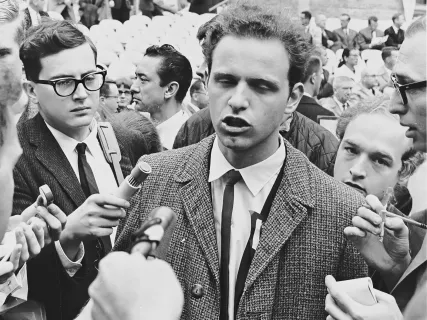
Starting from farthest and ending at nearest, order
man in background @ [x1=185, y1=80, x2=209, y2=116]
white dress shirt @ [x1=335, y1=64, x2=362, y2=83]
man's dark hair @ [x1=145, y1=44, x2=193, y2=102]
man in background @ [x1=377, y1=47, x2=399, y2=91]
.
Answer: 1. white dress shirt @ [x1=335, y1=64, x2=362, y2=83]
2. man in background @ [x1=377, y1=47, x2=399, y2=91]
3. man in background @ [x1=185, y1=80, x2=209, y2=116]
4. man's dark hair @ [x1=145, y1=44, x2=193, y2=102]

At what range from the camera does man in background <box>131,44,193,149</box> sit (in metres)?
5.56

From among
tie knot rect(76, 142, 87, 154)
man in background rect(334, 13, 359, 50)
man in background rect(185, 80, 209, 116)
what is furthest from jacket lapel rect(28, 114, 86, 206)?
man in background rect(334, 13, 359, 50)

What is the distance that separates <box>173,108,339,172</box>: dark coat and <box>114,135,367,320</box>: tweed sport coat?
1843 mm

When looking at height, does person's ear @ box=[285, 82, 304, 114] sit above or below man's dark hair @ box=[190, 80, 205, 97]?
above

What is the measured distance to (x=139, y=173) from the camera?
6.89ft

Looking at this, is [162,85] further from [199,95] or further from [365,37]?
[365,37]

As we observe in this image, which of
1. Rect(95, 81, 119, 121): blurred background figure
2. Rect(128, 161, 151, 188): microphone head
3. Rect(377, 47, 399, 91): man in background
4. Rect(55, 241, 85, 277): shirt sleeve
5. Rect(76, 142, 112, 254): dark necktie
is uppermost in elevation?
Rect(128, 161, 151, 188): microphone head

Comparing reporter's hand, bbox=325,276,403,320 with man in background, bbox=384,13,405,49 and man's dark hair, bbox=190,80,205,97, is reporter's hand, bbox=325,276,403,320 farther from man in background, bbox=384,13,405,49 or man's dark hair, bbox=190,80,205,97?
man in background, bbox=384,13,405,49

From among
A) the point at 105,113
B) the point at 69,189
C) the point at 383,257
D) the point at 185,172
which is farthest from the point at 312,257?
the point at 105,113

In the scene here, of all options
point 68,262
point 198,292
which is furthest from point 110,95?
point 198,292

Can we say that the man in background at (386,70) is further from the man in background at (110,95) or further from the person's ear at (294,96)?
the person's ear at (294,96)

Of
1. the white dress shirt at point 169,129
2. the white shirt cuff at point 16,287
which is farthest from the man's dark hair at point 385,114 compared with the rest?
the white dress shirt at point 169,129

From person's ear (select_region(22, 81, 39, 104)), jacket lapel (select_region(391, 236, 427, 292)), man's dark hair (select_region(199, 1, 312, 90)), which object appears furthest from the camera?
person's ear (select_region(22, 81, 39, 104))

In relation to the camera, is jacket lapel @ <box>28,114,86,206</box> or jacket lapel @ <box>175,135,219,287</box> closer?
jacket lapel @ <box>175,135,219,287</box>
